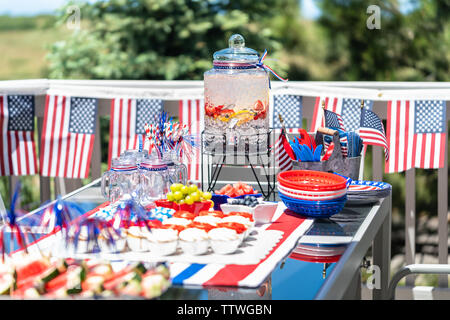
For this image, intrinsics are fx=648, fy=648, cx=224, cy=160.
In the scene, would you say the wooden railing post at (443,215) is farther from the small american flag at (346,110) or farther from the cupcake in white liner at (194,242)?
the cupcake in white liner at (194,242)

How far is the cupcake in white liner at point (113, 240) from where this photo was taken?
1.79 metres

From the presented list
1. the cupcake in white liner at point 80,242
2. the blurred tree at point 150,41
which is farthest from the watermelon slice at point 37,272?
the blurred tree at point 150,41

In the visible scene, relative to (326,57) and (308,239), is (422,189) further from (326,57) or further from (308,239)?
(308,239)

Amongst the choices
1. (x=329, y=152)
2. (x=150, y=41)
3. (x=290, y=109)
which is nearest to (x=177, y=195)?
(x=329, y=152)

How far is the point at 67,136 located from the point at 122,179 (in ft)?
5.79

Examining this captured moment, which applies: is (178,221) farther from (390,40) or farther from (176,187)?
(390,40)

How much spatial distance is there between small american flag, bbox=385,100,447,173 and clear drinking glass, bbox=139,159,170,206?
1.58 m

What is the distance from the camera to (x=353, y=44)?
8.43 meters

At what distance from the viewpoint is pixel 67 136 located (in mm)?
3939

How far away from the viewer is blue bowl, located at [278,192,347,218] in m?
2.13

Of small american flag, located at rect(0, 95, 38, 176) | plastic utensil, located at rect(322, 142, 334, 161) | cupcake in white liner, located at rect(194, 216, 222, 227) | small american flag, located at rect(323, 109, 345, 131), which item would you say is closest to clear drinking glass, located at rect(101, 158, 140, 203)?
cupcake in white liner, located at rect(194, 216, 222, 227)

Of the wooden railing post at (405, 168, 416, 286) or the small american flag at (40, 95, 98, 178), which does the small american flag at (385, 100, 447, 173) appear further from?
the small american flag at (40, 95, 98, 178)
